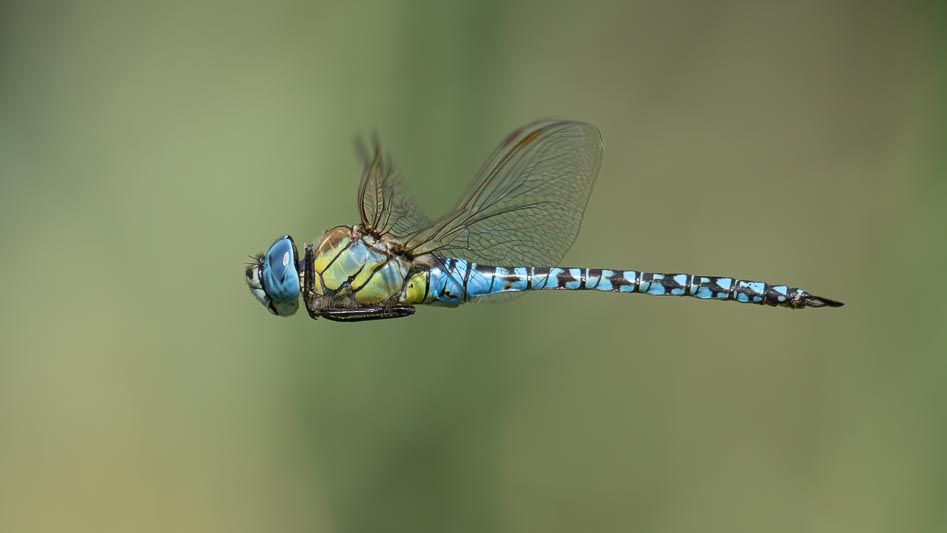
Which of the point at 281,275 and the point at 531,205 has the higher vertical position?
the point at 531,205

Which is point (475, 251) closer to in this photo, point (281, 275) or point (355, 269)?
point (355, 269)

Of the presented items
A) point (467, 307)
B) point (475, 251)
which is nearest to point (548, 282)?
point (475, 251)

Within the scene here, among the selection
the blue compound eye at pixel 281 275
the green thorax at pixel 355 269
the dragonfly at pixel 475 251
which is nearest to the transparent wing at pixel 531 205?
the dragonfly at pixel 475 251

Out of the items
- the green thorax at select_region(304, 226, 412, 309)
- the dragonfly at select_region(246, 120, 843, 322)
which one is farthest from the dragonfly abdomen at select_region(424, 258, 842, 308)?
the green thorax at select_region(304, 226, 412, 309)

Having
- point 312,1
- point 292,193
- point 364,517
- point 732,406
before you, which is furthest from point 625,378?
point 312,1

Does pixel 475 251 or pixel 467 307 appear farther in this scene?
pixel 467 307

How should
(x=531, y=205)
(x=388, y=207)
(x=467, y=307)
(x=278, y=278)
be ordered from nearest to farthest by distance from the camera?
(x=278, y=278) → (x=388, y=207) → (x=531, y=205) → (x=467, y=307)

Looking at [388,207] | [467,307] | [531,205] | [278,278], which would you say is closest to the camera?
[278,278]
